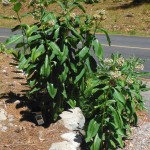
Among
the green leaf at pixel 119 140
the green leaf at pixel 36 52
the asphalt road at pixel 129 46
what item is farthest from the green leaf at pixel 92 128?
the asphalt road at pixel 129 46

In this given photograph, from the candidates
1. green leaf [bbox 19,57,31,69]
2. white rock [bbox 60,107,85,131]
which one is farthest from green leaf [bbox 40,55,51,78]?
white rock [bbox 60,107,85,131]

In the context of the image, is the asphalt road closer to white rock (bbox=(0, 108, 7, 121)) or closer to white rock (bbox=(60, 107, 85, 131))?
white rock (bbox=(60, 107, 85, 131))

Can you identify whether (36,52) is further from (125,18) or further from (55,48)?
(125,18)

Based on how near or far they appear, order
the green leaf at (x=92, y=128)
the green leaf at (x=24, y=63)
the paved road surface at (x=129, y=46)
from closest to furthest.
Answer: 1. the green leaf at (x=92, y=128)
2. the green leaf at (x=24, y=63)
3. the paved road surface at (x=129, y=46)

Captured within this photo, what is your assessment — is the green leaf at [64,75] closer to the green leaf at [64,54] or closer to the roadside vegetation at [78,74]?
the roadside vegetation at [78,74]

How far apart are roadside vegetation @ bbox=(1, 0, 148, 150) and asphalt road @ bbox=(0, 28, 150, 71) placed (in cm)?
665

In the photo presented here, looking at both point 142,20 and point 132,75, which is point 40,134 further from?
point 142,20

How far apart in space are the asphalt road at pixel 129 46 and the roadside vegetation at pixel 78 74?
665 cm

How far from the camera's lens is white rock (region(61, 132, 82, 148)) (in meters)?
5.71

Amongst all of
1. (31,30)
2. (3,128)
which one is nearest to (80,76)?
(31,30)

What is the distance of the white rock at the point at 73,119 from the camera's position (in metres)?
6.14

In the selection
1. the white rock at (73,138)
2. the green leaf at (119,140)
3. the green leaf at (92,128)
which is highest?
the green leaf at (92,128)

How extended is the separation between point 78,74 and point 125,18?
62.6 ft

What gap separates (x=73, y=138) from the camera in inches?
229
